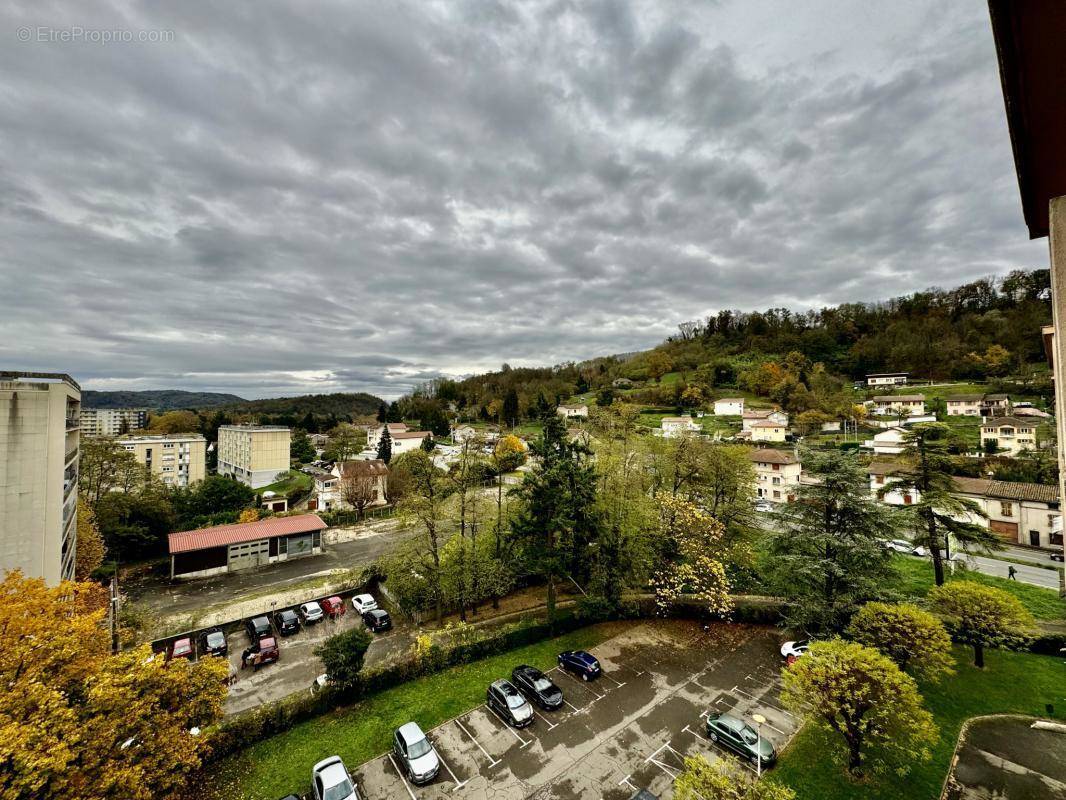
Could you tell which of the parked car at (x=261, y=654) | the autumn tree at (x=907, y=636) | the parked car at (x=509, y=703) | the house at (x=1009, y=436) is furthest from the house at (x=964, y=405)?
the parked car at (x=261, y=654)

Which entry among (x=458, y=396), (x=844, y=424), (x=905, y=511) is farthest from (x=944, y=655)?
(x=458, y=396)

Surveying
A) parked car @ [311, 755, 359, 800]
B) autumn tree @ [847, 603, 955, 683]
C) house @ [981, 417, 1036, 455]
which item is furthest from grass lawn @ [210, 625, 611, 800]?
house @ [981, 417, 1036, 455]

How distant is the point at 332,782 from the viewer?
448 inches

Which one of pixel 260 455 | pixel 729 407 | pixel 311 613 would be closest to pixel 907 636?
pixel 311 613

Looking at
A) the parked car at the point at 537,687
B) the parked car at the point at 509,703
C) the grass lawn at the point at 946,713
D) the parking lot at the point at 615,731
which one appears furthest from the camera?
the parked car at the point at 537,687

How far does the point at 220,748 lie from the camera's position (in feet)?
41.8

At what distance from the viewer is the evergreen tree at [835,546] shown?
53.2ft

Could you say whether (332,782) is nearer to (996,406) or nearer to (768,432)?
(768,432)

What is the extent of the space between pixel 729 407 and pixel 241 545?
68662 mm

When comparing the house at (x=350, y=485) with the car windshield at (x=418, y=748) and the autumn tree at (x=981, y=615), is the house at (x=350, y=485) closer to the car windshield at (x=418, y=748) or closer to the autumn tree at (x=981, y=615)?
the car windshield at (x=418, y=748)

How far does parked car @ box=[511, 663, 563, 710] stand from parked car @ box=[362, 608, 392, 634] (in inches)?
295

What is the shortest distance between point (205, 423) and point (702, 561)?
9690 cm

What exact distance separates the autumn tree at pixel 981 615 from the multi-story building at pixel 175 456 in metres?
74.1

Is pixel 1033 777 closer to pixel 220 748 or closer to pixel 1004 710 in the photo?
pixel 1004 710
